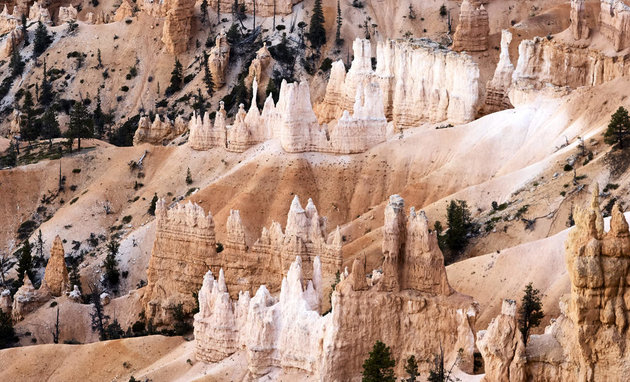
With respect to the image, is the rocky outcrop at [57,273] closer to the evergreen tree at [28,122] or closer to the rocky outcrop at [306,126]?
the rocky outcrop at [306,126]

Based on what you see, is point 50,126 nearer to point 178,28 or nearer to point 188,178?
point 178,28

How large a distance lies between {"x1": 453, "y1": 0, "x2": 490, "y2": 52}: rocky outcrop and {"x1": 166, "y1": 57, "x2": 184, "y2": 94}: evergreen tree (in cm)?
3295

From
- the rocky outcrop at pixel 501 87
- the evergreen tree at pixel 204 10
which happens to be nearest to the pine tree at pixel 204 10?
the evergreen tree at pixel 204 10

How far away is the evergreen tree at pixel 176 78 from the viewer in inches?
7175

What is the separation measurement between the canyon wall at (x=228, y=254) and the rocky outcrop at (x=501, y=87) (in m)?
34.4

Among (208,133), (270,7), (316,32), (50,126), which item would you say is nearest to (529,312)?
(208,133)

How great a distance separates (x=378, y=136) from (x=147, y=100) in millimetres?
57467

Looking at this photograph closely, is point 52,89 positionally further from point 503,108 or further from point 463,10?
point 503,108

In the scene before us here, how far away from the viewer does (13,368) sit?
96.6 meters

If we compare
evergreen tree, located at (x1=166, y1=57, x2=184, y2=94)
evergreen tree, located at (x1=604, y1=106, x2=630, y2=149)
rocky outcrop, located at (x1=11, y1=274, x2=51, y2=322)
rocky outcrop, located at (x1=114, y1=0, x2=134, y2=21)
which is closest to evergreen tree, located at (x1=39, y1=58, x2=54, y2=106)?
evergreen tree, located at (x1=166, y1=57, x2=184, y2=94)

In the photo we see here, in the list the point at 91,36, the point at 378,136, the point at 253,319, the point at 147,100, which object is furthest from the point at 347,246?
the point at 91,36

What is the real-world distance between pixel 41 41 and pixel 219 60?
2572 centimetres

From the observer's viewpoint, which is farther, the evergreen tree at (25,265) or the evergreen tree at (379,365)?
the evergreen tree at (25,265)

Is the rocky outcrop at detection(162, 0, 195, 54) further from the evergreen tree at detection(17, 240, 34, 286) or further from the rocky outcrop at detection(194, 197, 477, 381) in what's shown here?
the rocky outcrop at detection(194, 197, 477, 381)
